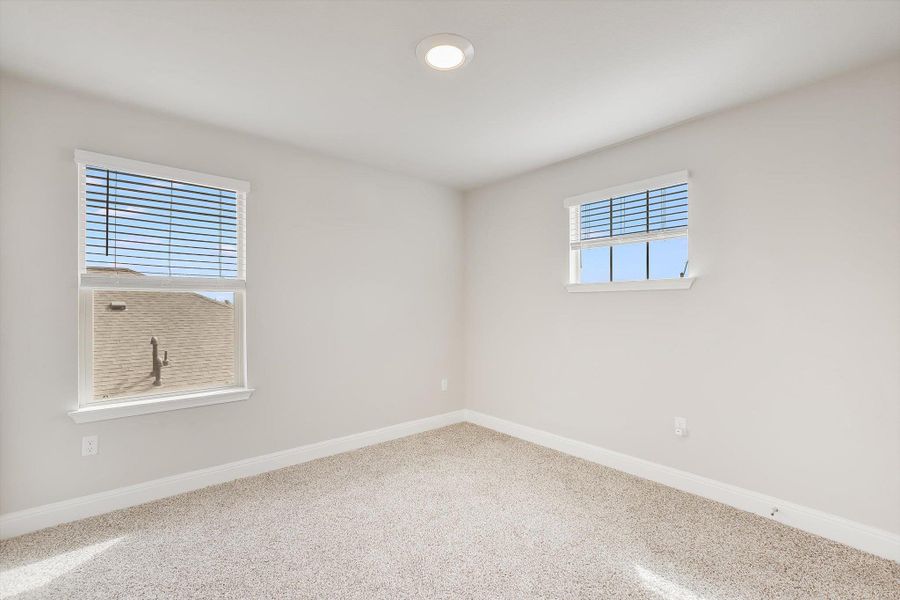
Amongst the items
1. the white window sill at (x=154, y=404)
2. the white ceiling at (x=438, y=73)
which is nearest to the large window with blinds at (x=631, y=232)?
the white ceiling at (x=438, y=73)

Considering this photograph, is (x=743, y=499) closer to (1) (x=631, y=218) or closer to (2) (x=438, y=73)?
(1) (x=631, y=218)

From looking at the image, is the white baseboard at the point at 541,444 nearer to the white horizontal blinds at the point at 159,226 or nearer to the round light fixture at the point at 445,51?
the white horizontal blinds at the point at 159,226

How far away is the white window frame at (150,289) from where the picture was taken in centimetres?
241

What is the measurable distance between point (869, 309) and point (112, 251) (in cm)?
420

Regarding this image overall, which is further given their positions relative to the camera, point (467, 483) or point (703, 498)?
point (467, 483)

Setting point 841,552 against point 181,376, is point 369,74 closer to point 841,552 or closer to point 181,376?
point 181,376

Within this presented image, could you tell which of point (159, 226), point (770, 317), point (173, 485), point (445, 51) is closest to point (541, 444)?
point (770, 317)

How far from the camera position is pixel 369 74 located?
2188mm

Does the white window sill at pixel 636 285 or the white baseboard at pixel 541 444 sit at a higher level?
the white window sill at pixel 636 285

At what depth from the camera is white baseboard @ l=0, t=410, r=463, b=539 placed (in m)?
2.23

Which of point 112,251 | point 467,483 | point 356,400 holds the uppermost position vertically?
point 112,251

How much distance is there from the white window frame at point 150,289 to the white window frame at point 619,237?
→ 99.9 inches

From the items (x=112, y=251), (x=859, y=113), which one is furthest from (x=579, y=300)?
(x=112, y=251)

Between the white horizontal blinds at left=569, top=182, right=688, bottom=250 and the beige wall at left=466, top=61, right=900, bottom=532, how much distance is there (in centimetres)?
11
